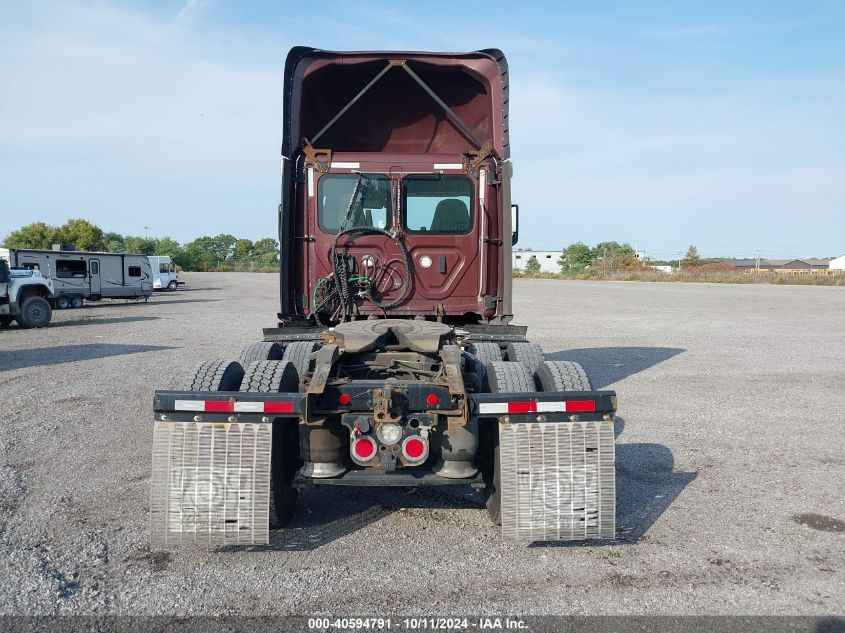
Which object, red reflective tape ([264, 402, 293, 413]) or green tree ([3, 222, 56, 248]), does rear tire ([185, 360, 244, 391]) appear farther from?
green tree ([3, 222, 56, 248])

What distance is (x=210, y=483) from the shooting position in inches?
164

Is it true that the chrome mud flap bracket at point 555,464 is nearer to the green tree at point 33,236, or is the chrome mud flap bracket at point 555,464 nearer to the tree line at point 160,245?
the tree line at point 160,245

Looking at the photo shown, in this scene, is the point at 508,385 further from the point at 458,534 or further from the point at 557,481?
the point at 458,534

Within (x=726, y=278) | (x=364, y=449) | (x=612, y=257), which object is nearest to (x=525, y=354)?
(x=364, y=449)

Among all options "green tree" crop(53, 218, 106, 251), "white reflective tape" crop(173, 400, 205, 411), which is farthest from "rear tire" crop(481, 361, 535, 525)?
"green tree" crop(53, 218, 106, 251)

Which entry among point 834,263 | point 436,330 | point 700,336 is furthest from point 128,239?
point 834,263

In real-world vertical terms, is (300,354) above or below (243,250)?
below

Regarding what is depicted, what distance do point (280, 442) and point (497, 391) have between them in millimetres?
1380

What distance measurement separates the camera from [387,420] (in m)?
4.17

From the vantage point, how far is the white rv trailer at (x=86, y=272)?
28.3 metres

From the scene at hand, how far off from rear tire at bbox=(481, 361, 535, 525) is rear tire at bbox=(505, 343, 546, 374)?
1.43 m

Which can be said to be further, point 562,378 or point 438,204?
point 438,204

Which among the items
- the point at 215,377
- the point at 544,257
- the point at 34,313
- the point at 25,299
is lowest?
the point at 34,313

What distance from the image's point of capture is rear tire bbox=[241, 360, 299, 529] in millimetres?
4457
